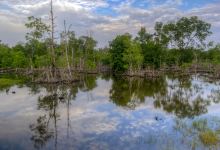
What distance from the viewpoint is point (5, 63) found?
7694cm

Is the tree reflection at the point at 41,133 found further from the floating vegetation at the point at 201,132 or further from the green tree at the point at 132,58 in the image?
the green tree at the point at 132,58

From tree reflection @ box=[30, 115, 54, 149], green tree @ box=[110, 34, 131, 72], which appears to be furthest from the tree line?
tree reflection @ box=[30, 115, 54, 149]

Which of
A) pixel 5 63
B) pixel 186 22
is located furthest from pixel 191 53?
pixel 5 63

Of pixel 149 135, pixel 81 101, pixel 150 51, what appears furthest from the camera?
pixel 150 51

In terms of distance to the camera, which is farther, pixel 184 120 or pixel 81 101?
pixel 81 101

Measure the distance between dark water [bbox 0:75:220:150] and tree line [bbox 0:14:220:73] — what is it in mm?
18371

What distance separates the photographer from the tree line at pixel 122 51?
210 ft

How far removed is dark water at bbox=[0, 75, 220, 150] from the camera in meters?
15.8

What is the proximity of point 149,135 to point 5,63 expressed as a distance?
216 feet

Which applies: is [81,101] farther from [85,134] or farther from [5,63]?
[5,63]

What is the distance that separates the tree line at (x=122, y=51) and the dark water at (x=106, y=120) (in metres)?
18.4

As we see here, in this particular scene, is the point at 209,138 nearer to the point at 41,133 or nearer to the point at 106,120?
the point at 106,120

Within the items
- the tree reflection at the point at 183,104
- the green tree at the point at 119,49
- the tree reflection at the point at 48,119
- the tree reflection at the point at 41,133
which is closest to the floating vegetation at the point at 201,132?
the tree reflection at the point at 183,104

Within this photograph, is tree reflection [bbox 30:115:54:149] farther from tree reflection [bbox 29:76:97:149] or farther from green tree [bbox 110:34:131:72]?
green tree [bbox 110:34:131:72]
